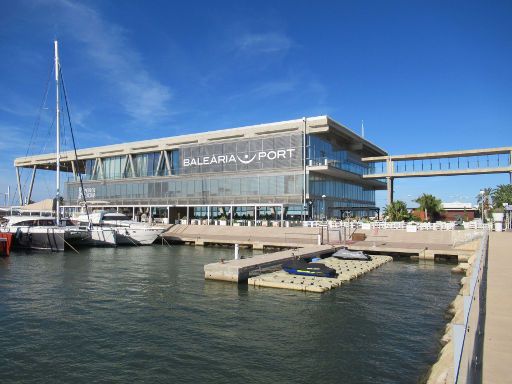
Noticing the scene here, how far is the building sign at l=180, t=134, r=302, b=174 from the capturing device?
→ 6053cm

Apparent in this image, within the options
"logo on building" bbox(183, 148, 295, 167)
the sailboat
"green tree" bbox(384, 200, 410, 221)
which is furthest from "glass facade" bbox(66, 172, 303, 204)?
the sailboat

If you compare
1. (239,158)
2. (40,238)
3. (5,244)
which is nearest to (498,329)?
(5,244)

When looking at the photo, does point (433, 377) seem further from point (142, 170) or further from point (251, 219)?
point (142, 170)

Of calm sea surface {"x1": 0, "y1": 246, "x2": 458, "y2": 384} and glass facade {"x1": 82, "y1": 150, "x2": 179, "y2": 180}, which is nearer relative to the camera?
calm sea surface {"x1": 0, "y1": 246, "x2": 458, "y2": 384}

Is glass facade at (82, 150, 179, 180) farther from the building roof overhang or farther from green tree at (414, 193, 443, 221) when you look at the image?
green tree at (414, 193, 443, 221)

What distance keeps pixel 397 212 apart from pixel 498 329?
51044mm

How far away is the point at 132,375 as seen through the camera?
1159cm

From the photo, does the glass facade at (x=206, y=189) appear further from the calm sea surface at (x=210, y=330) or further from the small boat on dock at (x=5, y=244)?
the calm sea surface at (x=210, y=330)

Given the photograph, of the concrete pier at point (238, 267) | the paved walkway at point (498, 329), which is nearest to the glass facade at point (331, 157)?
the concrete pier at point (238, 267)

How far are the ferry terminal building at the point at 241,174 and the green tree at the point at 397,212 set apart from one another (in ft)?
29.7

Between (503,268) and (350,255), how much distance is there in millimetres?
15534

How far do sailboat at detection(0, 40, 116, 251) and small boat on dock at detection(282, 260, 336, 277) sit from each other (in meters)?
26.3

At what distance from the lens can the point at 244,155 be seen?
6519 cm

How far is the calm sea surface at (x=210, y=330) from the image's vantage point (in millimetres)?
11928
